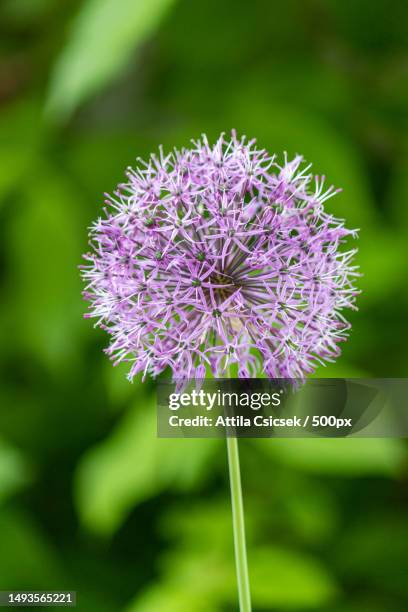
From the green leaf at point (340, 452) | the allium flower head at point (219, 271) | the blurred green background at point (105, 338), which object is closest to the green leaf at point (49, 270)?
the blurred green background at point (105, 338)

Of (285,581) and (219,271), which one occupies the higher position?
(219,271)

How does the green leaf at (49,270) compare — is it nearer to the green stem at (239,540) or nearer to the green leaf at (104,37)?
the green leaf at (104,37)

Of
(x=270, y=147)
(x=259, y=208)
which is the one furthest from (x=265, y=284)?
(x=270, y=147)

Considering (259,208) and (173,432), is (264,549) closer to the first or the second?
(173,432)

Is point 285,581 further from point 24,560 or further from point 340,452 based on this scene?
point 24,560

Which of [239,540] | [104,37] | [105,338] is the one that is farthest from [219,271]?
[105,338]
